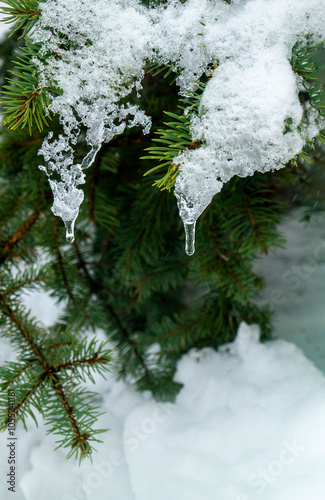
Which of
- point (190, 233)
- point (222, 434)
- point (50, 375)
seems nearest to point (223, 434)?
point (222, 434)

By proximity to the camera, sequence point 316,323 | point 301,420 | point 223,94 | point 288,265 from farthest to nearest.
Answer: point 288,265, point 316,323, point 301,420, point 223,94

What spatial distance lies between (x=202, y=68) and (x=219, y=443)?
75 cm

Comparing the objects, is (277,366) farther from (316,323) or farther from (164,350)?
(164,350)

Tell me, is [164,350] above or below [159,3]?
below

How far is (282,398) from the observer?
859 millimetres

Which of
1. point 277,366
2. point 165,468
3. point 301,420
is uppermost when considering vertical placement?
point 277,366

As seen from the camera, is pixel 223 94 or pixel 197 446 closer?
pixel 223 94

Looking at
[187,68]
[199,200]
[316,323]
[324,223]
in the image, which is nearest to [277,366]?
[316,323]

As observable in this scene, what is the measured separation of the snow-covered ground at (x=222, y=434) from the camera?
0.75m

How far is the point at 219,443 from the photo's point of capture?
83 centimetres

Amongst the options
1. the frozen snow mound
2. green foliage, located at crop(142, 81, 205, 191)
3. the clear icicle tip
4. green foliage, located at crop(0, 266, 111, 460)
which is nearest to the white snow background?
the frozen snow mound

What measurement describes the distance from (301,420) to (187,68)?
2.35 ft

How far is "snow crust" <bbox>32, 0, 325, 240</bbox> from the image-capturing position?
46 centimetres

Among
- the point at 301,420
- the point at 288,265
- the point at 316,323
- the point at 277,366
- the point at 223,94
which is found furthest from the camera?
the point at 288,265
